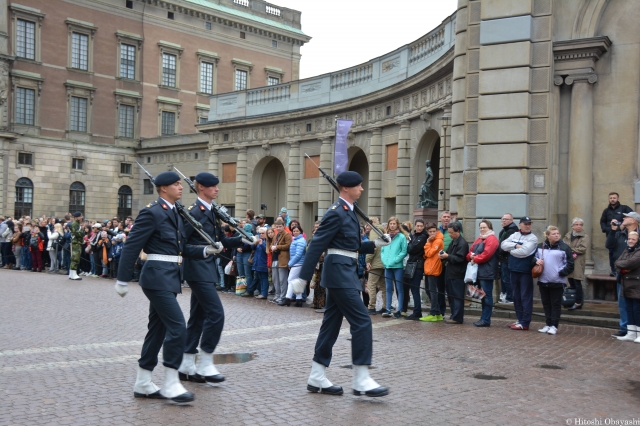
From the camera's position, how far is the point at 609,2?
642 inches

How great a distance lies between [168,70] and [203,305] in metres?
49.0

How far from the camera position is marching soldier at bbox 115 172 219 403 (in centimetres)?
746

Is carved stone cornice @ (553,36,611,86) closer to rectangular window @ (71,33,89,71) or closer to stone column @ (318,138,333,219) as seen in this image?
stone column @ (318,138,333,219)

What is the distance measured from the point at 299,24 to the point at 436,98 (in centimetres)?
3763

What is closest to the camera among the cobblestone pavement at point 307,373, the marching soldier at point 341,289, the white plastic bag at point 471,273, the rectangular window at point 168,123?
the cobblestone pavement at point 307,373

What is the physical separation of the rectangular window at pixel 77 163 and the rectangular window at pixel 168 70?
835 centimetres

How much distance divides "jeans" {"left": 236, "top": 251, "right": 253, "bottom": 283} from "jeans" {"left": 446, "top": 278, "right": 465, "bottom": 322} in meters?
6.52

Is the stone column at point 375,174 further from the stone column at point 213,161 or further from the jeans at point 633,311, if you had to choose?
the jeans at point 633,311

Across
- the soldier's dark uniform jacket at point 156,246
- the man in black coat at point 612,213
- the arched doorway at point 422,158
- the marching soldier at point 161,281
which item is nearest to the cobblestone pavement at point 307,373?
the marching soldier at point 161,281

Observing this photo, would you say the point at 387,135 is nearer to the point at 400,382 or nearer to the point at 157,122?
the point at 400,382

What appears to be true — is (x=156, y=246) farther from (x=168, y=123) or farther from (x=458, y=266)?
(x=168, y=123)

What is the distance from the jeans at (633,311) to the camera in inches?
481

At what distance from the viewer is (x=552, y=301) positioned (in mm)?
13094

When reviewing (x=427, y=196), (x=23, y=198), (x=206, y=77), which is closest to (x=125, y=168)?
(x=23, y=198)
